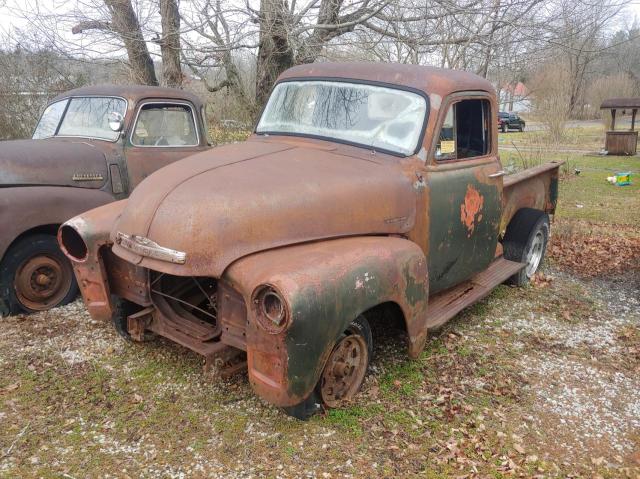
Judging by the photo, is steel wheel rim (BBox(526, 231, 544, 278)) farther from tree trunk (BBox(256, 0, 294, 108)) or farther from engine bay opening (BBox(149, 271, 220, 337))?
tree trunk (BBox(256, 0, 294, 108))

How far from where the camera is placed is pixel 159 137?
5.75 m

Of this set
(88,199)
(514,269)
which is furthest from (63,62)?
(514,269)

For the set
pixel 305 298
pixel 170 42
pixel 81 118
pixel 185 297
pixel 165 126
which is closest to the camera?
pixel 305 298

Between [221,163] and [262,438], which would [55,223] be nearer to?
[221,163]

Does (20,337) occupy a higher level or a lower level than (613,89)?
lower

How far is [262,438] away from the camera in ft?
10.1

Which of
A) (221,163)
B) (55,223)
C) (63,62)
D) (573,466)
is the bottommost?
(573,466)

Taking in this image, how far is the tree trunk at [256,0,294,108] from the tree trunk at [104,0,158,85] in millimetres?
2095

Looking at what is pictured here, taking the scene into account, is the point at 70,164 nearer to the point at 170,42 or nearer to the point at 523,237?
the point at 523,237

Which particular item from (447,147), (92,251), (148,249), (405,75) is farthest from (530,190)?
(92,251)

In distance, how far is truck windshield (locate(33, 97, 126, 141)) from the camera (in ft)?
18.2

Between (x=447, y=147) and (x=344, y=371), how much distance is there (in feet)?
6.26

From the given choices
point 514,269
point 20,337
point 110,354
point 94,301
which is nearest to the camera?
point 94,301

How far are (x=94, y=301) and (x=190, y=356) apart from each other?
0.80 meters
